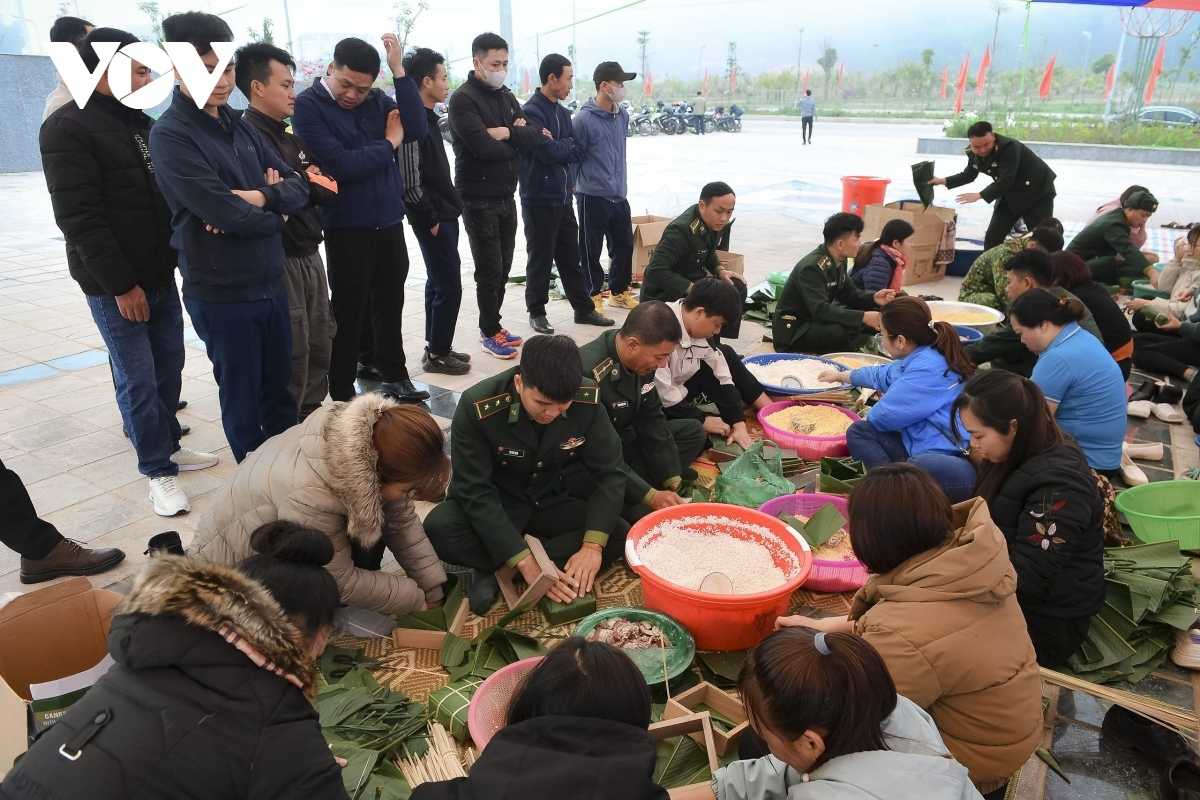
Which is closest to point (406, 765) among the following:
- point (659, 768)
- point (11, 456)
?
point (659, 768)

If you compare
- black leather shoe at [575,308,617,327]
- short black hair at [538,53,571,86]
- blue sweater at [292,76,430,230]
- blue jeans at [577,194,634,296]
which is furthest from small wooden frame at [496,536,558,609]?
short black hair at [538,53,571,86]

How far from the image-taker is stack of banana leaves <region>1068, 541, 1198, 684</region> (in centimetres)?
247

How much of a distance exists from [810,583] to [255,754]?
205cm

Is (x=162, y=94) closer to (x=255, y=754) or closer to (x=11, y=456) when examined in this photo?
(x=11, y=456)

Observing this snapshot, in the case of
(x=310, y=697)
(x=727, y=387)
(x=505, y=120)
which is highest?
(x=505, y=120)

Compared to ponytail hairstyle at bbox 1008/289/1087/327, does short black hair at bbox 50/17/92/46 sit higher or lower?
higher

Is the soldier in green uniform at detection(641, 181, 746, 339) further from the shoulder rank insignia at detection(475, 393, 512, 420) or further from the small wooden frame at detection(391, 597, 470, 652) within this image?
the small wooden frame at detection(391, 597, 470, 652)

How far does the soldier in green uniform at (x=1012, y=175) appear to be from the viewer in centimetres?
676

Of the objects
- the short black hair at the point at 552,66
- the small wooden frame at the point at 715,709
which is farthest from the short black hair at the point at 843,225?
the small wooden frame at the point at 715,709

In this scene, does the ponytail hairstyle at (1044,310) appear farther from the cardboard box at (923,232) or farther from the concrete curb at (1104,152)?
the concrete curb at (1104,152)

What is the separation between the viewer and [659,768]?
2.01 meters

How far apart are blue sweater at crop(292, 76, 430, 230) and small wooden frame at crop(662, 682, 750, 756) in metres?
2.94

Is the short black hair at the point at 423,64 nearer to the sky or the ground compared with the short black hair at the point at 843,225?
nearer to the sky

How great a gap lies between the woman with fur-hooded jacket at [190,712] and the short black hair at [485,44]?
4.38 metres
